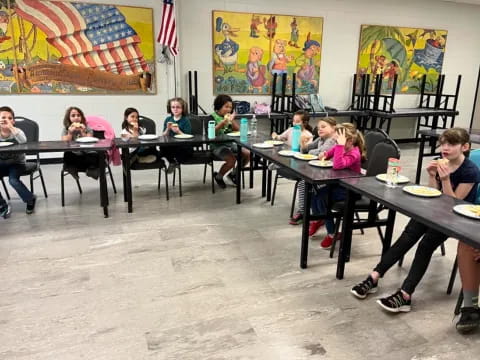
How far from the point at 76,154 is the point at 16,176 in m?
0.57

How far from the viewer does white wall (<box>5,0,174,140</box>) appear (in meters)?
5.21

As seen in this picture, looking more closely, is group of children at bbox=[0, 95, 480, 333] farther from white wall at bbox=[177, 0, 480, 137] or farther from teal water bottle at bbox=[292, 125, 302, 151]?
white wall at bbox=[177, 0, 480, 137]

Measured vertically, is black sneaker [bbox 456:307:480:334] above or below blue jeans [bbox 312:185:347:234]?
below

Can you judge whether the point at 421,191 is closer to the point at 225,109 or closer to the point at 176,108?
the point at 225,109

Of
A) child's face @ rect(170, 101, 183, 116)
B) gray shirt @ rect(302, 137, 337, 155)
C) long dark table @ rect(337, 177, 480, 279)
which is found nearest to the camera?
long dark table @ rect(337, 177, 480, 279)

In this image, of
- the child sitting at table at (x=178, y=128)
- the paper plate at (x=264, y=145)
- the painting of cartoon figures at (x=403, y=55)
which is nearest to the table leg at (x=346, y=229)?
the paper plate at (x=264, y=145)

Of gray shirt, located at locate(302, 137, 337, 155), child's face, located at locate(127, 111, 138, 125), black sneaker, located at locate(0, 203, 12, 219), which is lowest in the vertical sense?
black sneaker, located at locate(0, 203, 12, 219)

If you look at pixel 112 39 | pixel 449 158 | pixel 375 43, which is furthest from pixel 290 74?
pixel 449 158

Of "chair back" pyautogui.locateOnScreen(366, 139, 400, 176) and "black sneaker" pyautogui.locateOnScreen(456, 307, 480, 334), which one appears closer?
"black sneaker" pyautogui.locateOnScreen(456, 307, 480, 334)

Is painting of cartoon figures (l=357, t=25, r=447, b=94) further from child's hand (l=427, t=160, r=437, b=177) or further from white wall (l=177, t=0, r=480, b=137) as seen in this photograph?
child's hand (l=427, t=160, r=437, b=177)

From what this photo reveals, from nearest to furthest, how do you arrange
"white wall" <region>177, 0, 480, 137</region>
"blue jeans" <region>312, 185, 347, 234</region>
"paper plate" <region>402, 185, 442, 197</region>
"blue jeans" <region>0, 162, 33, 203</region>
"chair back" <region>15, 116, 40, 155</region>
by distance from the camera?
1. "paper plate" <region>402, 185, 442, 197</region>
2. "blue jeans" <region>312, 185, 347, 234</region>
3. "blue jeans" <region>0, 162, 33, 203</region>
4. "chair back" <region>15, 116, 40, 155</region>
5. "white wall" <region>177, 0, 480, 137</region>

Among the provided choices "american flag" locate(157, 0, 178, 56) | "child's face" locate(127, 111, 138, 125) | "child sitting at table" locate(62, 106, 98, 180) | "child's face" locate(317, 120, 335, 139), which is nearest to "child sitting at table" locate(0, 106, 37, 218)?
"child sitting at table" locate(62, 106, 98, 180)

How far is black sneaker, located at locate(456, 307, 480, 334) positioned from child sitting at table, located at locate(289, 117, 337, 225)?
1.48 m

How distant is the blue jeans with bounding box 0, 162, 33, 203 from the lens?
11.4 feet
